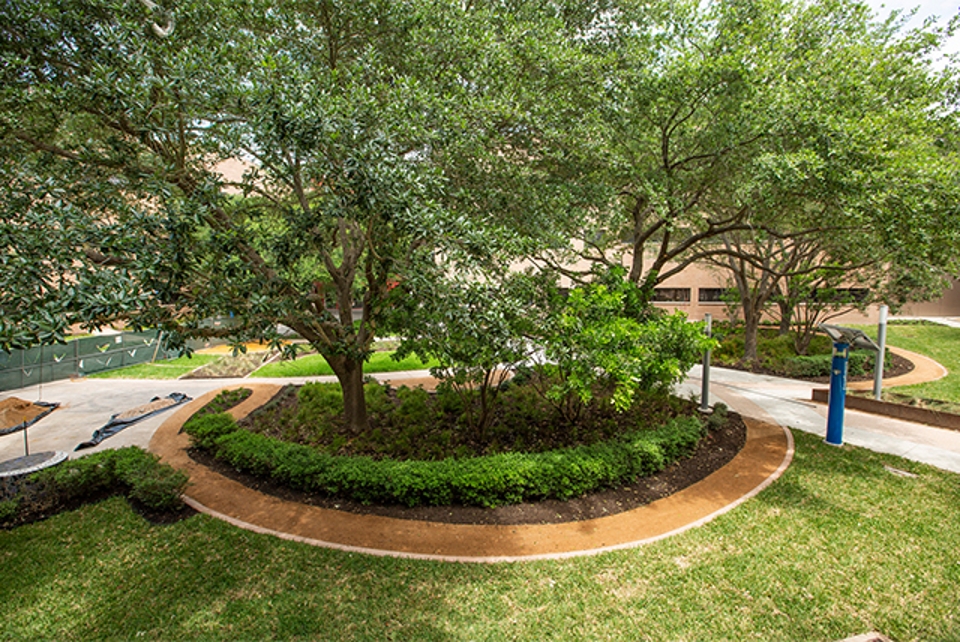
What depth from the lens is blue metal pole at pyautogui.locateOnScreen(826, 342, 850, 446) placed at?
8711 millimetres

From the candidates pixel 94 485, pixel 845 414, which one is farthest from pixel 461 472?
pixel 845 414

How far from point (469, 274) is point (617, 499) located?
4.01 m

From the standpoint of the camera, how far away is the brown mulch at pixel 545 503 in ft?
20.5

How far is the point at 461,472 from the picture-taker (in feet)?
21.9

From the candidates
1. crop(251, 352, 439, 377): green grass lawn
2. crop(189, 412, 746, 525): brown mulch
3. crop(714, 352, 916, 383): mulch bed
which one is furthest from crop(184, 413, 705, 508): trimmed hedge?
crop(714, 352, 916, 383): mulch bed

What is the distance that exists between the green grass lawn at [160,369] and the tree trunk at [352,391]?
32.0 feet

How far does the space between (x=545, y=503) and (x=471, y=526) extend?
4.04ft

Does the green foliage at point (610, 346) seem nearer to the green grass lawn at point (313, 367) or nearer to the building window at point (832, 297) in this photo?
the green grass lawn at point (313, 367)

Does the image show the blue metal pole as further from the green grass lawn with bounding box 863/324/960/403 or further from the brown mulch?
the green grass lawn with bounding box 863/324/960/403

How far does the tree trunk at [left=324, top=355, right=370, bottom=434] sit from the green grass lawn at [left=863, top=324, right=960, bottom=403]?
45.6ft

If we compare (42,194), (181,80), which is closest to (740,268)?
(181,80)

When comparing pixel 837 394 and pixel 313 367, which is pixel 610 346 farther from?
pixel 313 367

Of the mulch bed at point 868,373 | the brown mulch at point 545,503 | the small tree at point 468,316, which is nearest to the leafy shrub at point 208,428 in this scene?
the brown mulch at point 545,503

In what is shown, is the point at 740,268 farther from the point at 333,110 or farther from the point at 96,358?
the point at 96,358
